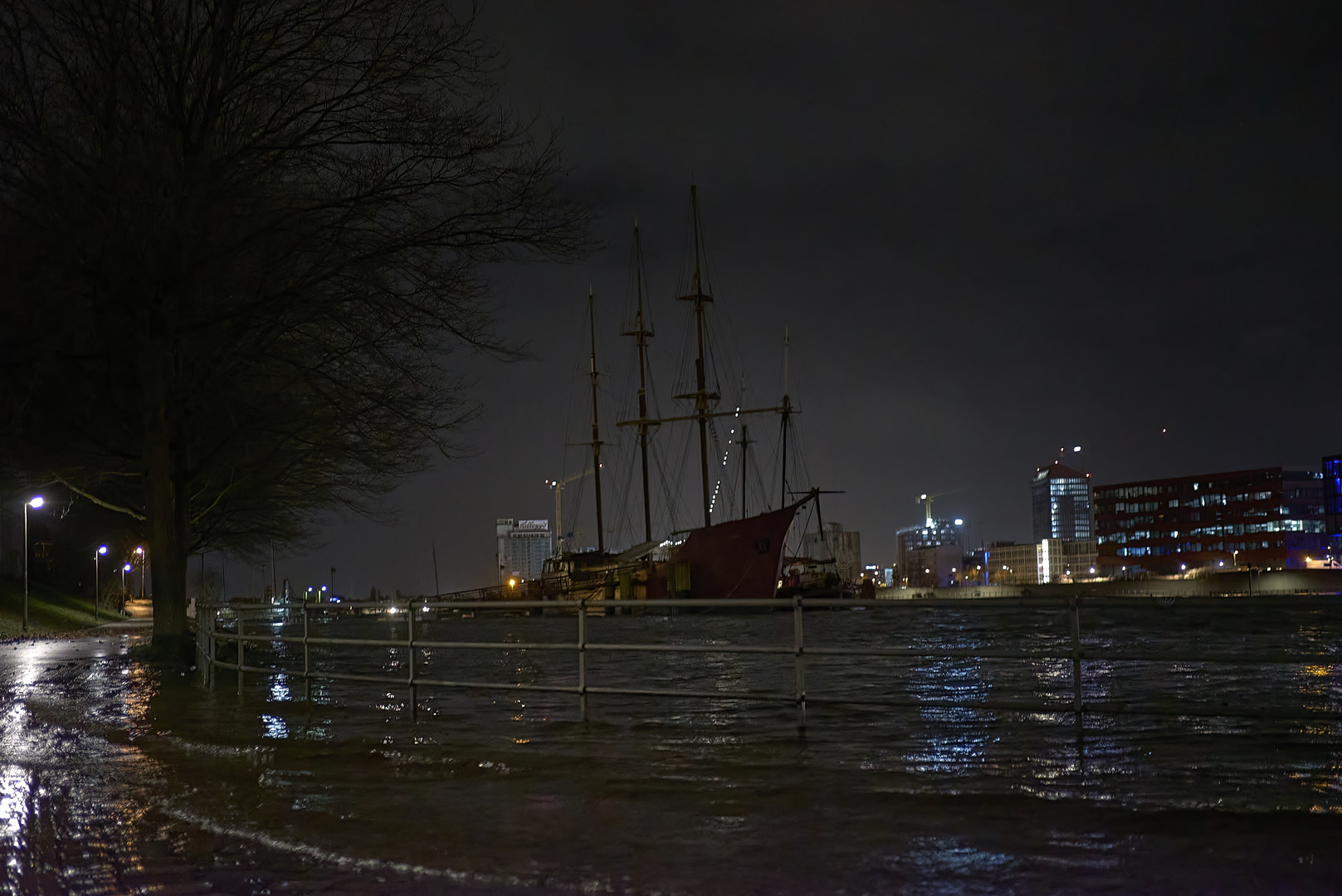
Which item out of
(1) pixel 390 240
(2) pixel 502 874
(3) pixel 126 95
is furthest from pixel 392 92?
(2) pixel 502 874

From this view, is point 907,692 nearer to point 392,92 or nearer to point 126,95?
point 392,92

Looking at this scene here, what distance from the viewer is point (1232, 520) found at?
603 ft

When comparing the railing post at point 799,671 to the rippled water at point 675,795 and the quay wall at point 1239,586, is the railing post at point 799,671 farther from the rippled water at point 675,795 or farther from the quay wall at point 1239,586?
the quay wall at point 1239,586

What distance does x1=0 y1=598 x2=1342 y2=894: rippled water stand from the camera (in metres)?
5.02

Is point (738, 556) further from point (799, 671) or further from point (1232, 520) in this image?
point (1232, 520)

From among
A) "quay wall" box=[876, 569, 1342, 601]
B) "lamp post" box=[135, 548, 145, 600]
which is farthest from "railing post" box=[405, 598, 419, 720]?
"quay wall" box=[876, 569, 1342, 601]

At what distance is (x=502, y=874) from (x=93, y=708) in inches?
378

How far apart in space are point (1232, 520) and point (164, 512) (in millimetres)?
192563

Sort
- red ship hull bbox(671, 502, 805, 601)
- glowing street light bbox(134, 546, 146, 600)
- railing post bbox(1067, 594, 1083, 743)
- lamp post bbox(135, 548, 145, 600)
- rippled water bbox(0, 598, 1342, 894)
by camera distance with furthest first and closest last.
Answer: lamp post bbox(135, 548, 145, 600) < glowing street light bbox(134, 546, 146, 600) < red ship hull bbox(671, 502, 805, 601) < railing post bbox(1067, 594, 1083, 743) < rippled water bbox(0, 598, 1342, 894)

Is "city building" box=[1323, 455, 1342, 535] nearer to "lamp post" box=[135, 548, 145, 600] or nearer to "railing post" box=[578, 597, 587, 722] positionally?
"lamp post" box=[135, 548, 145, 600]

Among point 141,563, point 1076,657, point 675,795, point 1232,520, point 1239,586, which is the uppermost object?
point 1232,520

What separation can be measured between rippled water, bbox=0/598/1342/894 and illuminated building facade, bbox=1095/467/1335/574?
578 feet

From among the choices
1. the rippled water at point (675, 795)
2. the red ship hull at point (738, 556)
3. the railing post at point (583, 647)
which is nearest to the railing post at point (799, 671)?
the rippled water at point (675, 795)

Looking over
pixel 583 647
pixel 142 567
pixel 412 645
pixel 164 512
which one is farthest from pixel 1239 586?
pixel 583 647
